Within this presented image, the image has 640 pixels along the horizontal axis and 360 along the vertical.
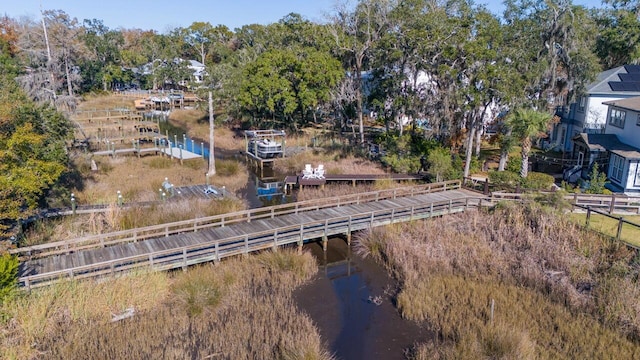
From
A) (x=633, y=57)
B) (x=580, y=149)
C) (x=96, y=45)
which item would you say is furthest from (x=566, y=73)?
(x=96, y=45)

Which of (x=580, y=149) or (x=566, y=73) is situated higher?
(x=566, y=73)

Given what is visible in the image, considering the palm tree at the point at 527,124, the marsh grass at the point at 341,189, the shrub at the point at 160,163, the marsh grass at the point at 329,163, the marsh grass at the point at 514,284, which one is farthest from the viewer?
the marsh grass at the point at 329,163

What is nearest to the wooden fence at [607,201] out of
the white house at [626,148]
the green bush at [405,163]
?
the white house at [626,148]

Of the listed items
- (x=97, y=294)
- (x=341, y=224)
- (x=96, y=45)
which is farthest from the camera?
(x=96, y=45)

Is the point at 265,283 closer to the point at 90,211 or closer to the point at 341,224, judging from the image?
the point at 341,224

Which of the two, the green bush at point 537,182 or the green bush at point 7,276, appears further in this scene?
the green bush at point 537,182

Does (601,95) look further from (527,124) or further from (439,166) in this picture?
(439,166)

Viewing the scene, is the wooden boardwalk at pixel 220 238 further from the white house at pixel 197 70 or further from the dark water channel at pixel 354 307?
the white house at pixel 197 70
